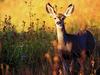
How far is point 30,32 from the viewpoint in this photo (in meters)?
9.05

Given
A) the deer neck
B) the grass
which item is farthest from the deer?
the grass

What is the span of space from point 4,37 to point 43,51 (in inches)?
30.4

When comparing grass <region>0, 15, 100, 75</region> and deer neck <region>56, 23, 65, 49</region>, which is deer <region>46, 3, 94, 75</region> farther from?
grass <region>0, 15, 100, 75</region>

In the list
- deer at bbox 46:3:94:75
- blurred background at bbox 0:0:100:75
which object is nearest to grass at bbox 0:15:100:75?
blurred background at bbox 0:0:100:75

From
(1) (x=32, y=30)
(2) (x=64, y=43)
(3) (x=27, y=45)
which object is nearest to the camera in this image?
(2) (x=64, y=43)

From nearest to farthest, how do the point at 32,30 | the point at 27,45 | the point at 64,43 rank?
the point at 64,43 → the point at 27,45 → the point at 32,30

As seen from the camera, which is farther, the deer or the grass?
the grass

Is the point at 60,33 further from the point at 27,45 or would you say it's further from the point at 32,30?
the point at 32,30

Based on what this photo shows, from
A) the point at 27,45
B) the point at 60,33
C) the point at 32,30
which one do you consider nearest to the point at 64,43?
the point at 60,33

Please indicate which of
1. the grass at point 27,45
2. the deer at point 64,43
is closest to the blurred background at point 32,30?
the grass at point 27,45

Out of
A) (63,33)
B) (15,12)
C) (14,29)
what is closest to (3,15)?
(15,12)

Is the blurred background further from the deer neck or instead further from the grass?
the deer neck

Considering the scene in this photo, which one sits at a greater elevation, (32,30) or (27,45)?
(32,30)

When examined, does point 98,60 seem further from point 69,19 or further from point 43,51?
point 69,19
